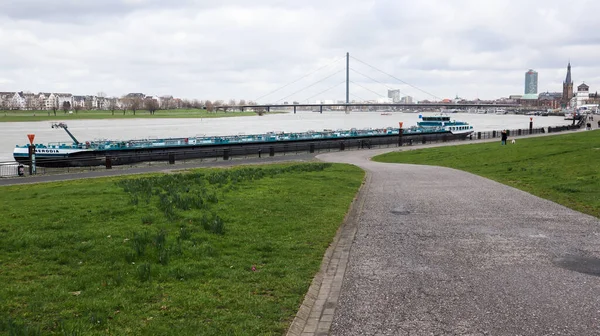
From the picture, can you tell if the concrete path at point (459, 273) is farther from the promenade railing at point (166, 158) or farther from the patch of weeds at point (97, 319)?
the promenade railing at point (166, 158)

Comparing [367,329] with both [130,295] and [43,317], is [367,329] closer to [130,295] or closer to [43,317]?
[130,295]

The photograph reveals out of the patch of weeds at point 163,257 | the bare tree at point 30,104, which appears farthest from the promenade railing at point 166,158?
the bare tree at point 30,104

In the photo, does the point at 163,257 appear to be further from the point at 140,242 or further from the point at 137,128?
the point at 137,128

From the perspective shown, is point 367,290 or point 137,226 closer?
point 367,290

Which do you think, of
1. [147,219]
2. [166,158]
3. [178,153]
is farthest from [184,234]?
[166,158]

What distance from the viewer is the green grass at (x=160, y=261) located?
5.56 m

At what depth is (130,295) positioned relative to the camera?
619 centimetres

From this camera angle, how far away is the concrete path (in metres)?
5.78

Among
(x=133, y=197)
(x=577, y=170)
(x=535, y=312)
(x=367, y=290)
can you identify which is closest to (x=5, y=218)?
(x=133, y=197)

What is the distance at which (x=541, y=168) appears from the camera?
845 inches

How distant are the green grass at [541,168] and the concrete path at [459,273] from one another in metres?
2.17

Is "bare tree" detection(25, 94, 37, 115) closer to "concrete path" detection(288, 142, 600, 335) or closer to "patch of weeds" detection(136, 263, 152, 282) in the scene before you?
"concrete path" detection(288, 142, 600, 335)

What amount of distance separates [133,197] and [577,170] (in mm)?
16786

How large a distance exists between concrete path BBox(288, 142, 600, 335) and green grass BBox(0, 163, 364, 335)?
0.54 m
